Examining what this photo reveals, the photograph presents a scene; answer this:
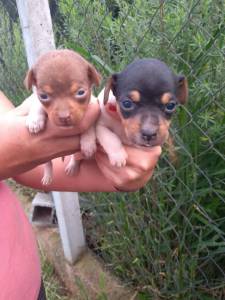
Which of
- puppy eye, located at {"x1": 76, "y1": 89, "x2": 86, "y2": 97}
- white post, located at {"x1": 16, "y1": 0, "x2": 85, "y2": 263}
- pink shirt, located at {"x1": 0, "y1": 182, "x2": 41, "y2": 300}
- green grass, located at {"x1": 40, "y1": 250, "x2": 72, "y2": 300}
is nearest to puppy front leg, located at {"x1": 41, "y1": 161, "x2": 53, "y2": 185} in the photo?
pink shirt, located at {"x1": 0, "y1": 182, "x2": 41, "y2": 300}

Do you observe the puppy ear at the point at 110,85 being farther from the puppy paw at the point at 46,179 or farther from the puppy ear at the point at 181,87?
the puppy paw at the point at 46,179

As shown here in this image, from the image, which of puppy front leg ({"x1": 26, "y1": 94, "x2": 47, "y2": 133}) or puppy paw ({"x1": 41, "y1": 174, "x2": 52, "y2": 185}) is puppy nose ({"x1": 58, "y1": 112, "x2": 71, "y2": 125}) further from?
puppy paw ({"x1": 41, "y1": 174, "x2": 52, "y2": 185})

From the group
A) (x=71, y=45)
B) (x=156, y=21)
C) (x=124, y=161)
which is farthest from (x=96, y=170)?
(x=71, y=45)

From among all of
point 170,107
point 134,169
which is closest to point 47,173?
point 134,169

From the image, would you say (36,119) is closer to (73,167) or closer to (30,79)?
(30,79)

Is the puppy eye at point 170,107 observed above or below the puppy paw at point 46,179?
above

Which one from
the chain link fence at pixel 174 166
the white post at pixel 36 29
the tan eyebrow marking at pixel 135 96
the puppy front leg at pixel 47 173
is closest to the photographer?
the tan eyebrow marking at pixel 135 96

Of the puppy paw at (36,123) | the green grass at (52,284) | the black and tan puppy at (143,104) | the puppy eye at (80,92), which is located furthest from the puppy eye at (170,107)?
the green grass at (52,284)
